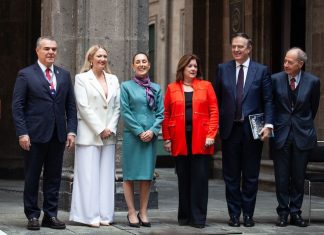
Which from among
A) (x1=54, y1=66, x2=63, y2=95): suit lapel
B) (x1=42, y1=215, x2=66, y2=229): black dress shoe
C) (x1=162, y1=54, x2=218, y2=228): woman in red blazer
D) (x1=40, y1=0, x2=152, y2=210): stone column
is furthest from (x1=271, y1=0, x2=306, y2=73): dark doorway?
(x1=42, y1=215, x2=66, y2=229): black dress shoe

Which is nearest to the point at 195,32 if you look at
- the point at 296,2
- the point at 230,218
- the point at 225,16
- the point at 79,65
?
the point at 225,16

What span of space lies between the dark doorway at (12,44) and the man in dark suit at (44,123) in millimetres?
7727

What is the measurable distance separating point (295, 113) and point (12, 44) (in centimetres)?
832

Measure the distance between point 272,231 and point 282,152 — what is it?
3.32ft

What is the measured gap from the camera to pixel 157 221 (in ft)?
40.8

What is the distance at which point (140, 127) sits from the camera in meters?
11.8

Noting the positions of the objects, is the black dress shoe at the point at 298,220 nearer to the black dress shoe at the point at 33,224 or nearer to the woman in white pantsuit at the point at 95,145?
the woman in white pantsuit at the point at 95,145

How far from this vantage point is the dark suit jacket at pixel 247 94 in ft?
39.7

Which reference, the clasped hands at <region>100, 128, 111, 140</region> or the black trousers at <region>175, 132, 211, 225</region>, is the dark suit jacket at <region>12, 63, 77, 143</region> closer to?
the clasped hands at <region>100, 128, 111, 140</region>

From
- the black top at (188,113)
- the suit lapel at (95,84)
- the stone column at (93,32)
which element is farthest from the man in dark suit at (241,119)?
the stone column at (93,32)

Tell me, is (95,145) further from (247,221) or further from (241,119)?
(247,221)

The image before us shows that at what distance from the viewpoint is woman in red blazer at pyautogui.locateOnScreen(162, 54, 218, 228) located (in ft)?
39.0

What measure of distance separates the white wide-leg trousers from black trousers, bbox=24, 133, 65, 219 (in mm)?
284

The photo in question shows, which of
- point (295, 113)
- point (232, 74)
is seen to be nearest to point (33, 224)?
point (232, 74)
